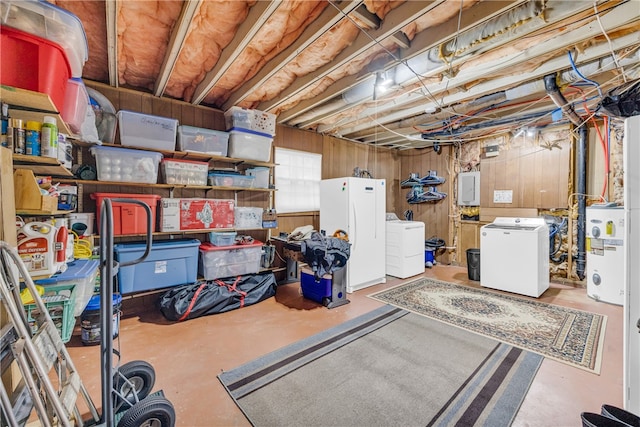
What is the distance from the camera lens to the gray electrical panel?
17.1ft

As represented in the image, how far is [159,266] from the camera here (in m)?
2.99

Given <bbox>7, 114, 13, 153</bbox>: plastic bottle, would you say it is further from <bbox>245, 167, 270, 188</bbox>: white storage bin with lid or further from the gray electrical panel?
the gray electrical panel

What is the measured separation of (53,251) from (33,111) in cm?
87

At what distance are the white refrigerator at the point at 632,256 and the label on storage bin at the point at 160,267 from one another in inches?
143

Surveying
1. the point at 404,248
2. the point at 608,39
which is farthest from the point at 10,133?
the point at 404,248

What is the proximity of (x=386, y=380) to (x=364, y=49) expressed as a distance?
8.23ft

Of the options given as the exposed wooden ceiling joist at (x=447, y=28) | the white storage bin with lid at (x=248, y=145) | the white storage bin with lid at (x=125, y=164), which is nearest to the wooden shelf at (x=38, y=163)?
the white storage bin with lid at (x=125, y=164)

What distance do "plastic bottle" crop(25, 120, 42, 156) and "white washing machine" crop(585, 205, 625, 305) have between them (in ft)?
18.0

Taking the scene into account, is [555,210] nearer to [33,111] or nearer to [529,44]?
[529,44]

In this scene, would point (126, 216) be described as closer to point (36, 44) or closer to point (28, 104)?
point (28, 104)

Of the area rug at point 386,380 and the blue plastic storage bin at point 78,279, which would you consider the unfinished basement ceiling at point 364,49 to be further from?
the area rug at point 386,380

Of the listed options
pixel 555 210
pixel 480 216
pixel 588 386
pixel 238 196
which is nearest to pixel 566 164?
pixel 555 210

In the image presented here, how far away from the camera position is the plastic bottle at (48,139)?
5.51ft

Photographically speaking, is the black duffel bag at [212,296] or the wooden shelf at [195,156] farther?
the black duffel bag at [212,296]
